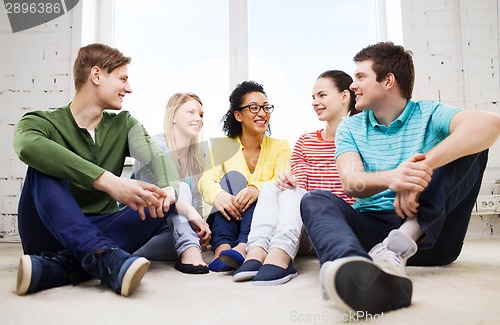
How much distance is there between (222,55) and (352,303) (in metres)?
2.27

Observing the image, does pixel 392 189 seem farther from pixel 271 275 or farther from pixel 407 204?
pixel 271 275

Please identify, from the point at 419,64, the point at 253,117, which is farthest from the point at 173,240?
the point at 419,64

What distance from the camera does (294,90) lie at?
2.69 metres

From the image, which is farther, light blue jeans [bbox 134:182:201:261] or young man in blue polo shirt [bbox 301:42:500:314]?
light blue jeans [bbox 134:182:201:261]

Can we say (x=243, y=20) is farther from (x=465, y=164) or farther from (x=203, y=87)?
(x=465, y=164)

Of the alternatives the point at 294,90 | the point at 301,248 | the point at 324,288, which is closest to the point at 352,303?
the point at 324,288

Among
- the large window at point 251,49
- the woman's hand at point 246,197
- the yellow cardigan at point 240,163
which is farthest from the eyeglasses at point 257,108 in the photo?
the large window at point 251,49

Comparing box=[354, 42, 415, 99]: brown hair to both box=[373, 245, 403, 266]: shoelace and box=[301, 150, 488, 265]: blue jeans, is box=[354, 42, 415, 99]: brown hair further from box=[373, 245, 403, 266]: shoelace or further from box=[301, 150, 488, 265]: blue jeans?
box=[373, 245, 403, 266]: shoelace

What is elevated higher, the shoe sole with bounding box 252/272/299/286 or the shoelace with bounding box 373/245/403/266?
the shoelace with bounding box 373/245/403/266

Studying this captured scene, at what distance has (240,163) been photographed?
1859 millimetres

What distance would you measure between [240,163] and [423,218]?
96cm

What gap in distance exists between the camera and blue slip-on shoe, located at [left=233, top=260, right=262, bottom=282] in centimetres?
117

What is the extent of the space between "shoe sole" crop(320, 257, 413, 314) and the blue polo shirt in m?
0.53

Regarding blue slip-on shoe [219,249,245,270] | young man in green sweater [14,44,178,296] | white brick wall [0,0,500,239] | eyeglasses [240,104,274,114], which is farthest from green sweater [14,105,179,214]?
white brick wall [0,0,500,239]
